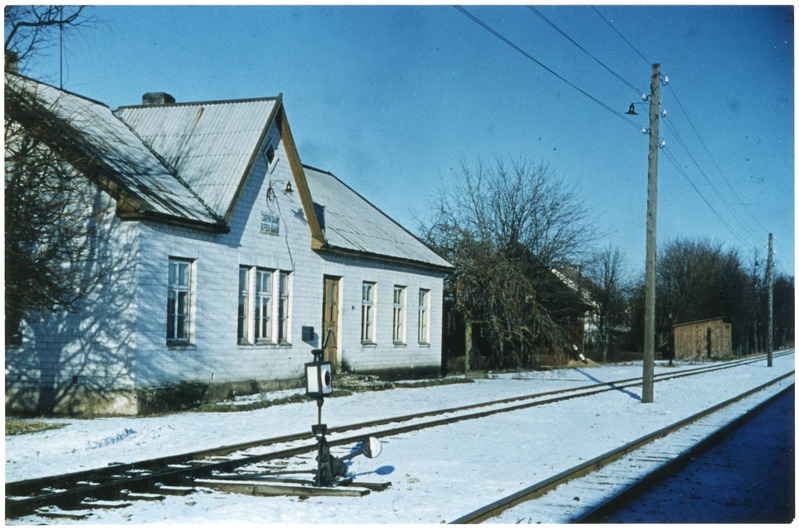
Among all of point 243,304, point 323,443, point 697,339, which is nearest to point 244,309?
point 243,304

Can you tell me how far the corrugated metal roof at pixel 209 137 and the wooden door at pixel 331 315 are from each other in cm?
504

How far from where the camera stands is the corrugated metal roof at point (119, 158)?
51.6 feet

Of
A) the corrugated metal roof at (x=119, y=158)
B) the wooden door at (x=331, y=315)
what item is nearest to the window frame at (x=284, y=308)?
the wooden door at (x=331, y=315)

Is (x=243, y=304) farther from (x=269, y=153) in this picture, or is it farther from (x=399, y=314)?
(x=399, y=314)

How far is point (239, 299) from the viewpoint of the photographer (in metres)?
19.3

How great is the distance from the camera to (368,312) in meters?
25.4

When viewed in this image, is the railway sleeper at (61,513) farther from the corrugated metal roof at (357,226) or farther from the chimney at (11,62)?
the corrugated metal roof at (357,226)

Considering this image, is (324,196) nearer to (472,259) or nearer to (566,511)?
(472,259)

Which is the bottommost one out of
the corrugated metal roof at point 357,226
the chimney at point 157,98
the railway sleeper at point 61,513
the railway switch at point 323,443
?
the railway sleeper at point 61,513

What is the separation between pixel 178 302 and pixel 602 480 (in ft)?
35.2

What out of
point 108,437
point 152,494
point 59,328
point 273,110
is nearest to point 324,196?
point 273,110

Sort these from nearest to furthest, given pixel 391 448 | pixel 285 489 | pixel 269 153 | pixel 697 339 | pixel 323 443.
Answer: pixel 285 489 → pixel 323 443 → pixel 391 448 → pixel 269 153 → pixel 697 339

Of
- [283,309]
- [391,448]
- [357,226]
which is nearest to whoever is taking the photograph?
[391,448]

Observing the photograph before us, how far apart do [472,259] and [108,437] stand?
2289 centimetres
